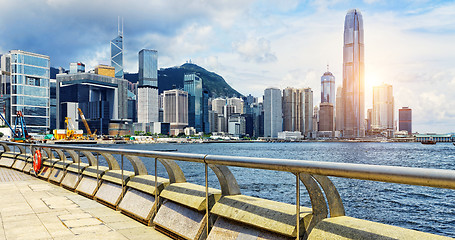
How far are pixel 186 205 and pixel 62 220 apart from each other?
11.2 ft

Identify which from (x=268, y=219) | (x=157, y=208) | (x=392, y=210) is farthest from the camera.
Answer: (x=392, y=210)

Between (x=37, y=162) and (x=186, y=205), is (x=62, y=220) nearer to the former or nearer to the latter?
(x=186, y=205)

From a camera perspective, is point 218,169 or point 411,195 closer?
point 218,169

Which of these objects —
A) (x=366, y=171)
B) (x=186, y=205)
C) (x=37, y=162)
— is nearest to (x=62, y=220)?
(x=186, y=205)

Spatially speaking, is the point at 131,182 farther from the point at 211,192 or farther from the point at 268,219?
the point at 268,219

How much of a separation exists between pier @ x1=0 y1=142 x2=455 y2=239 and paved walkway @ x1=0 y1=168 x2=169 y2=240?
0.06 ft

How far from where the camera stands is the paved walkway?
6852 mm

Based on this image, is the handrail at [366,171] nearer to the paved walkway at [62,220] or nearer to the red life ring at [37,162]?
the paved walkway at [62,220]

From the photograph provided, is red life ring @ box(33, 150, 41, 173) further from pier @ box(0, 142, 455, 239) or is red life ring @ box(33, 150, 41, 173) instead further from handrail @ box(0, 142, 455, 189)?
handrail @ box(0, 142, 455, 189)

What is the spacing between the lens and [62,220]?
7.99 meters

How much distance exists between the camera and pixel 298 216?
4031mm

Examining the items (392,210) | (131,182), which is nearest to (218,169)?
(131,182)

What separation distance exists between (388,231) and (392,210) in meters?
26.4

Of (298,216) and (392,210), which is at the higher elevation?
(298,216)
